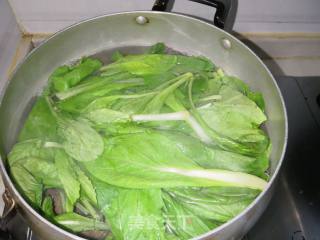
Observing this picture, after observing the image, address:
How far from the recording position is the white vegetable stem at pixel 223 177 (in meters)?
0.51

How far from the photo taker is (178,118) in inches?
22.4

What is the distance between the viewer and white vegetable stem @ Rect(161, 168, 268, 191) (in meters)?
0.51

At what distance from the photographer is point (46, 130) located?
58cm

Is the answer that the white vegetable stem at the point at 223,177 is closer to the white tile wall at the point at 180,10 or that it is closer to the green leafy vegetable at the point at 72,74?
the green leafy vegetable at the point at 72,74

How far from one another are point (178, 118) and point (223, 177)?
0.12 m

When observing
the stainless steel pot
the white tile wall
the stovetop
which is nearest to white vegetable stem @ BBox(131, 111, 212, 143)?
the stainless steel pot

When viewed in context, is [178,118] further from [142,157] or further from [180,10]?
[180,10]

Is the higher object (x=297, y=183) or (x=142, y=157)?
(x=142, y=157)

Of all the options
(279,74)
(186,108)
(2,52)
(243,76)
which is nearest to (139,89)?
(186,108)

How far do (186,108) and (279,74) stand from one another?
492 mm

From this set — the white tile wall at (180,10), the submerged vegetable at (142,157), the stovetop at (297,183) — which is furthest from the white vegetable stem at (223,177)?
the white tile wall at (180,10)

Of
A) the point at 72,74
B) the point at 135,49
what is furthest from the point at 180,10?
the point at 72,74

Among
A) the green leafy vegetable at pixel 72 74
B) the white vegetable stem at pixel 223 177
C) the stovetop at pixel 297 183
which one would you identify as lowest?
the stovetop at pixel 297 183

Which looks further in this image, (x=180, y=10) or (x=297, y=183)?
(x=180, y=10)
